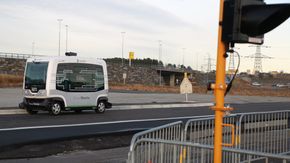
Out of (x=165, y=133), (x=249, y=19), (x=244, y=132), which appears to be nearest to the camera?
(x=249, y=19)

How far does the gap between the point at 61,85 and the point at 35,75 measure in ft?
4.40

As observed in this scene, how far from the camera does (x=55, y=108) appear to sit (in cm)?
1989

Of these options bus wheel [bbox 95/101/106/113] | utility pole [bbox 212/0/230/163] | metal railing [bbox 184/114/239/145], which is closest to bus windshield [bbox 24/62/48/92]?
bus wheel [bbox 95/101/106/113]

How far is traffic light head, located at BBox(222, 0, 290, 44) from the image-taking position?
4594 mm

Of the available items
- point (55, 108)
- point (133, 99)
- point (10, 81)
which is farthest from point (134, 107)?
point (10, 81)

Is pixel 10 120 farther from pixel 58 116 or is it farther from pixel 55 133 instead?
pixel 55 133

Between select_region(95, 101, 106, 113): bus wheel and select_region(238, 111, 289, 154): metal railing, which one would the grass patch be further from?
select_region(238, 111, 289, 154): metal railing

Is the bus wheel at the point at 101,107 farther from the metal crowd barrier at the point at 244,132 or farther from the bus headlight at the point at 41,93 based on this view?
the metal crowd barrier at the point at 244,132

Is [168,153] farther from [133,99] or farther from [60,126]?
[133,99]

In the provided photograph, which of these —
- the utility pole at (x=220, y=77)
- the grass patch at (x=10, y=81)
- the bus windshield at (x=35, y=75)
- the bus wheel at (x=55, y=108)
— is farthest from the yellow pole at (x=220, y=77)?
the grass patch at (x=10, y=81)

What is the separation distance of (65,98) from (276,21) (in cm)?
1627

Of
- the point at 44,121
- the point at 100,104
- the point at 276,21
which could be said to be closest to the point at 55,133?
the point at 44,121

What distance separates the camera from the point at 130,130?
49.6 ft

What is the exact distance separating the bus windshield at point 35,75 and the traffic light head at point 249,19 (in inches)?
637
